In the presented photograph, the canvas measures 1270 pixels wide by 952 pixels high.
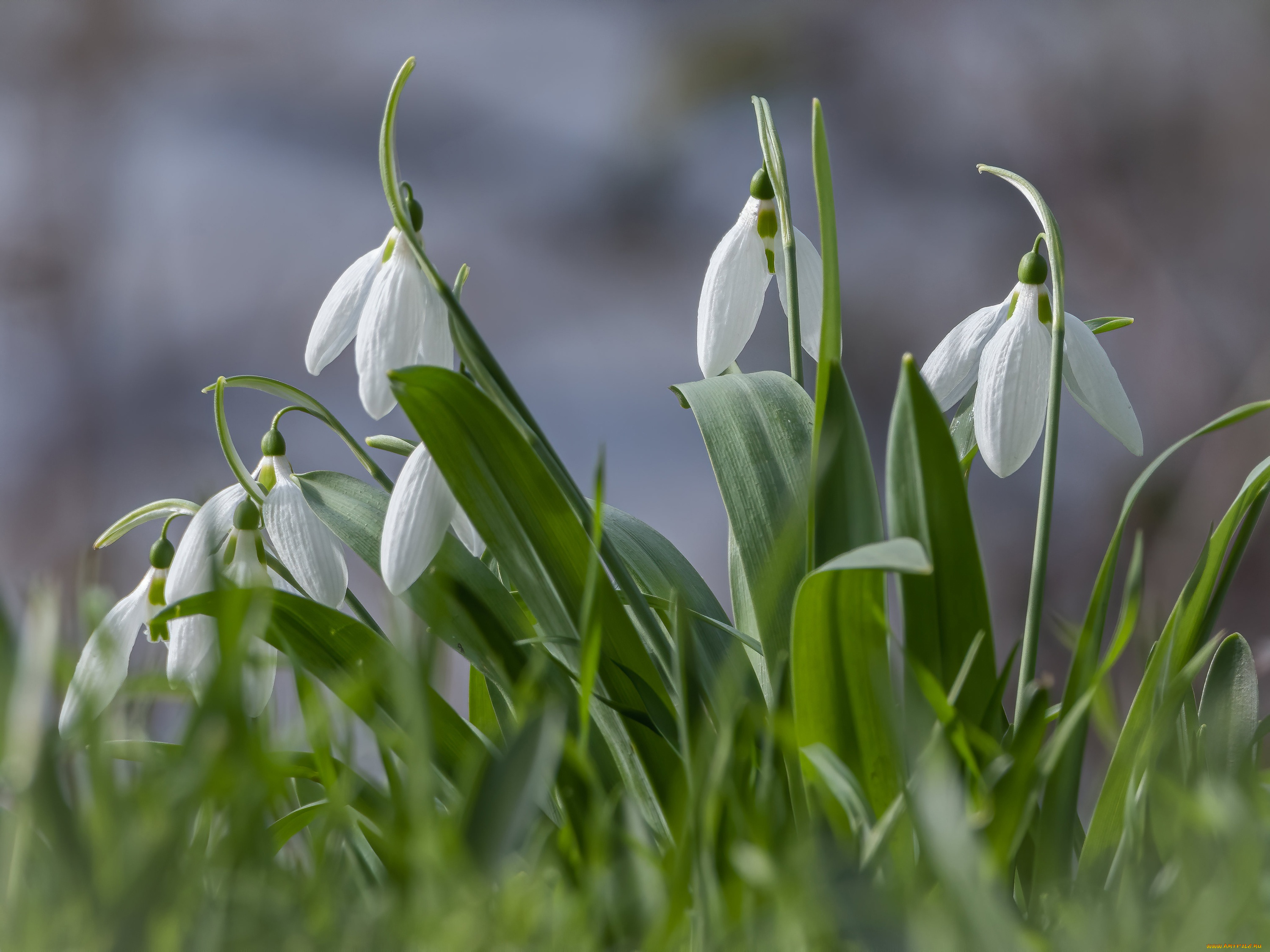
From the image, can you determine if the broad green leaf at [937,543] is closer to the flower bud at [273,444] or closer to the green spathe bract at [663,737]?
the green spathe bract at [663,737]

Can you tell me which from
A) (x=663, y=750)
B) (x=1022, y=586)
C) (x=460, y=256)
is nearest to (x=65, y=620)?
(x=663, y=750)

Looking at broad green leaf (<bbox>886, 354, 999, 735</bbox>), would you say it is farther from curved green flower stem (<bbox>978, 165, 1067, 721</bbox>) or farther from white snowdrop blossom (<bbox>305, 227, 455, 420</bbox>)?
white snowdrop blossom (<bbox>305, 227, 455, 420</bbox>)

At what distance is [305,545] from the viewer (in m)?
0.40

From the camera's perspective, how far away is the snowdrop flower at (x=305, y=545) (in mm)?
394

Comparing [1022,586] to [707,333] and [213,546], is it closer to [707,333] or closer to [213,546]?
[707,333]

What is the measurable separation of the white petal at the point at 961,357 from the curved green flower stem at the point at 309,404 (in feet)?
0.83

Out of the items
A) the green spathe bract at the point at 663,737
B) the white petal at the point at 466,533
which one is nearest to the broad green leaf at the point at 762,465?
the green spathe bract at the point at 663,737

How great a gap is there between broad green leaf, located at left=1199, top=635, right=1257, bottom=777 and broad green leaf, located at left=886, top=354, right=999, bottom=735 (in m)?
0.10

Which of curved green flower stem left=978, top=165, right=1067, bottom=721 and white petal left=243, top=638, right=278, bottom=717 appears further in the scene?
curved green flower stem left=978, top=165, right=1067, bottom=721

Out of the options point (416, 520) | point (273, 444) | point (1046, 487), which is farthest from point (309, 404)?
point (1046, 487)

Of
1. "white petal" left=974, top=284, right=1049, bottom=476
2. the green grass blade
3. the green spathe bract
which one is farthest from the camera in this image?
"white petal" left=974, top=284, right=1049, bottom=476

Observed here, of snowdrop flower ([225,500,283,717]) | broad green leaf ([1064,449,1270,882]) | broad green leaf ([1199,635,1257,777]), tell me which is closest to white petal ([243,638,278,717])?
snowdrop flower ([225,500,283,717])

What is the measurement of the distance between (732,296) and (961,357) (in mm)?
112

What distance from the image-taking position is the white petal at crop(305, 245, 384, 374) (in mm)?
392
